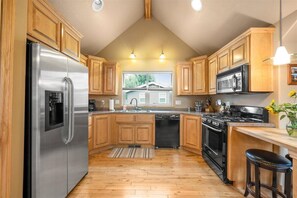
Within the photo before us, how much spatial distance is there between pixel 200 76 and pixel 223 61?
99cm

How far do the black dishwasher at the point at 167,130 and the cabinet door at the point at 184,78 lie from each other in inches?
28.9

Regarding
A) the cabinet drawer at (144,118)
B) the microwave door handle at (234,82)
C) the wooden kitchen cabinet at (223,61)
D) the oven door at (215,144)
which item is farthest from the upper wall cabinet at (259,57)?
the cabinet drawer at (144,118)

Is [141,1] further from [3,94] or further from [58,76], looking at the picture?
[3,94]

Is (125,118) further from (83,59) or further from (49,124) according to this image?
(49,124)

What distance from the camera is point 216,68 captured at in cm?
359

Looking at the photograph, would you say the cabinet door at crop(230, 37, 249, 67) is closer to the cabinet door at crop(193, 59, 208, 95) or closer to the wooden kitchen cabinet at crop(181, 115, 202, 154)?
the cabinet door at crop(193, 59, 208, 95)

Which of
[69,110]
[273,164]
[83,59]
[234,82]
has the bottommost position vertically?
[273,164]

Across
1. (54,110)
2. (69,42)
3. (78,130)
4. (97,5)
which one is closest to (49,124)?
(54,110)

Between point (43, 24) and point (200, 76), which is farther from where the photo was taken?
point (200, 76)

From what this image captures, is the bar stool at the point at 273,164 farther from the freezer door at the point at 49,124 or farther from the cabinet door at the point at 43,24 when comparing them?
the cabinet door at the point at 43,24

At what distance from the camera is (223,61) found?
10.7ft

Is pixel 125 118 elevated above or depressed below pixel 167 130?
above

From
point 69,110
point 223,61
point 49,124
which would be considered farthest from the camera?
point 223,61

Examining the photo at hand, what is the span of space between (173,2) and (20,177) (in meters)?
3.74
